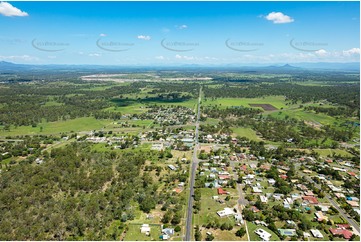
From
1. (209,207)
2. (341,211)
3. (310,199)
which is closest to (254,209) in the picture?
(209,207)

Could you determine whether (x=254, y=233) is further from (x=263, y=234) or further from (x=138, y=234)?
(x=138, y=234)

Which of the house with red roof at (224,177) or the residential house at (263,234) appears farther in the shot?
the house with red roof at (224,177)

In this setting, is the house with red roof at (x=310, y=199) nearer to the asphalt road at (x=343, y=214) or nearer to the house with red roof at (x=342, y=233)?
the asphalt road at (x=343, y=214)

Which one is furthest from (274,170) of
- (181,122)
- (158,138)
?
(181,122)

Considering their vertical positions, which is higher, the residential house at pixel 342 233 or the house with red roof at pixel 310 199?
the house with red roof at pixel 310 199

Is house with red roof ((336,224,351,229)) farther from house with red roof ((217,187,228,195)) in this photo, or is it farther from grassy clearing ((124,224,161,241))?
grassy clearing ((124,224,161,241))

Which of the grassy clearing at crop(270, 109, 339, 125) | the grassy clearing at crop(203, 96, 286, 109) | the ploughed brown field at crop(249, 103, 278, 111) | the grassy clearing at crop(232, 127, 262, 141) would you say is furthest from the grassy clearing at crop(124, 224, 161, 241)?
the grassy clearing at crop(203, 96, 286, 109)

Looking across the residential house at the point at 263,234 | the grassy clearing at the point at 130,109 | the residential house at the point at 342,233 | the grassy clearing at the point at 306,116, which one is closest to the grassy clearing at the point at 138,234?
the residential house at the point at 263,234
